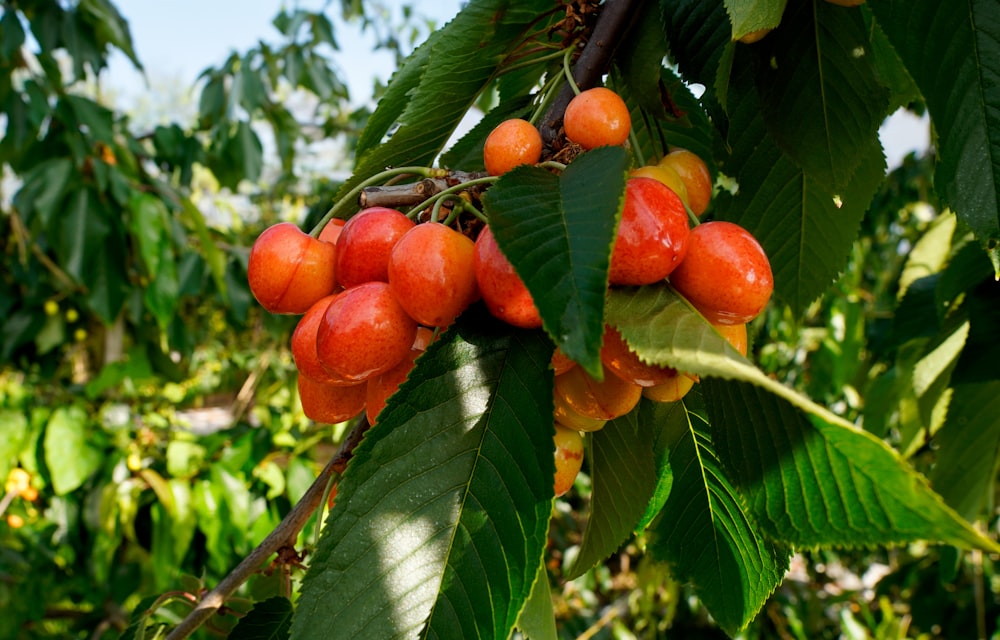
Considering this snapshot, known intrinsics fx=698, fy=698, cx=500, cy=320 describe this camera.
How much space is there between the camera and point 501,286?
374mm

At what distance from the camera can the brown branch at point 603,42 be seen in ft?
1.85

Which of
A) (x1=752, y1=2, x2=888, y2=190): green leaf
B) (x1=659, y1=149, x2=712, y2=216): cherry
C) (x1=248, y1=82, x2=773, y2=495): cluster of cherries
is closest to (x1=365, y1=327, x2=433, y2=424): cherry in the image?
(x1=248, y1=82, x2=773, y2=495): cluster of cherries

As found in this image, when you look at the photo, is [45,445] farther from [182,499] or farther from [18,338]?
[18,338]

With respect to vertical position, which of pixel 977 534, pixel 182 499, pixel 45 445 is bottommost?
pixel 182 499

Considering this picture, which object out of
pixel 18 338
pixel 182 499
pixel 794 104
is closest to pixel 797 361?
pixel 182 499

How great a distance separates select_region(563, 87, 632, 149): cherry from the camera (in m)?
0.47

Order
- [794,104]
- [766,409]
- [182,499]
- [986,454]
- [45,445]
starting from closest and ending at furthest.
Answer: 1. [766,409]
2. [794,104]
3. [986,454]
4. [182,499]
5. [45,445]

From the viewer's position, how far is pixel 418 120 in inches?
24.2

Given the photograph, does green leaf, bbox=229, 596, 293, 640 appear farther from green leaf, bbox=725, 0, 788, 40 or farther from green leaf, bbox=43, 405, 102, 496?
green leaf, bbox=43, 405, 102, 496

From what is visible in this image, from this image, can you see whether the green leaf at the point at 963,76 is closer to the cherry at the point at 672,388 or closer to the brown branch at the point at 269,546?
the cherry at the point at 672,388

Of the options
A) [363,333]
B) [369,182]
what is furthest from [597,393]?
[369,182]

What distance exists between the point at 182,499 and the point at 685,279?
1.68 m

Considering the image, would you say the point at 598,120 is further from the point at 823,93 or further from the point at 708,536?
the point at 708,536

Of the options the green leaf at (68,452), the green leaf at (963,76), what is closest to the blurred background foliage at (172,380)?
the green leaf at (68,452)
